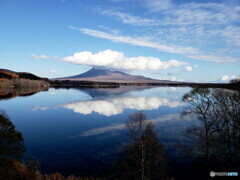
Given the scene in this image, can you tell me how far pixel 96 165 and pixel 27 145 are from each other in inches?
599

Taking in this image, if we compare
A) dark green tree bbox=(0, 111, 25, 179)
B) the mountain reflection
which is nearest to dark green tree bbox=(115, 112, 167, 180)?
dark green tree bbox=(0, 111, 25, 179)

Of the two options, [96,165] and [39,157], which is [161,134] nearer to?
[96,165]

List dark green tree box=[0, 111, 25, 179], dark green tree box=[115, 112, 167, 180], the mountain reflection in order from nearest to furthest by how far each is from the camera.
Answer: dark green tree box=[0, 111, 25, 179] < dark green tree box=[115, 112, 167, 180] < the mountain reflection

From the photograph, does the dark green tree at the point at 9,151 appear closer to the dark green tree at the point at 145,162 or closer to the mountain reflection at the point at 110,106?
the dark green tree at the point at 145,162

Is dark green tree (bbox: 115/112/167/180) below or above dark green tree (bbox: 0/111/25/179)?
below

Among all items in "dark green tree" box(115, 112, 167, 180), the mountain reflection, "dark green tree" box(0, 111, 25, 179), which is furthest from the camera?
the mountain reflection

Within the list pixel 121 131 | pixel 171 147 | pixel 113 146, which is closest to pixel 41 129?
pixel 121 131

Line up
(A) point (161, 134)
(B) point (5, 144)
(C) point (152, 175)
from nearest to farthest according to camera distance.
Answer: (B) point (5, 144) → (C) point (152, 175) → (A) point (161, 134)

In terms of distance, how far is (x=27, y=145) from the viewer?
3216 cm

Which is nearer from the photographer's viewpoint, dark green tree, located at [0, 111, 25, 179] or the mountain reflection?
dark green tree, located at [0, 111, 25, 179]

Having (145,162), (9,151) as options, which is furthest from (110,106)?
(9,151)

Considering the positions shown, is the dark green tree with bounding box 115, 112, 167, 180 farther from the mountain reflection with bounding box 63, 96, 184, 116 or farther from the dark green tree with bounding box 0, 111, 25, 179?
the mountain reflection with bounding box 63, 96, 184, 116

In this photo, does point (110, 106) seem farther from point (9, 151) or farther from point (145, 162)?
point (9, 151)

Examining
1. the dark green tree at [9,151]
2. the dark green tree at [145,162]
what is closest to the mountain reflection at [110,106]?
the dark green tree at [145,162]
